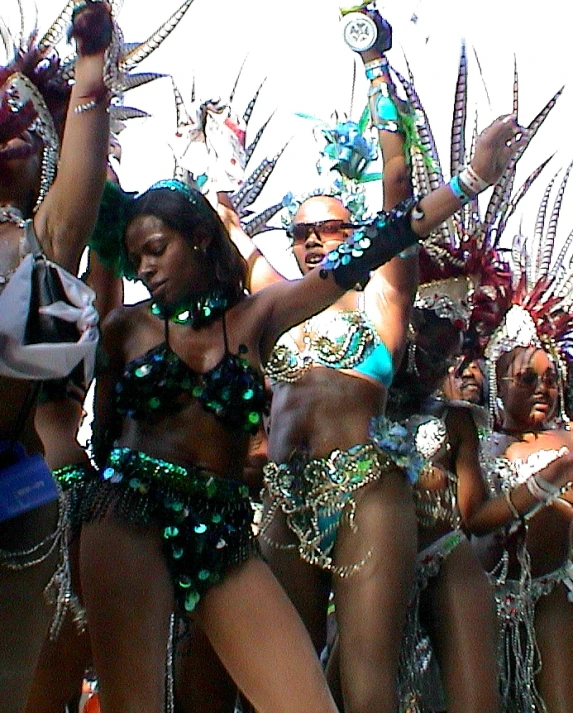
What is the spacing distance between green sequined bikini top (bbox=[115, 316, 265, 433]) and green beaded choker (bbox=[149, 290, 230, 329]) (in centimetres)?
11

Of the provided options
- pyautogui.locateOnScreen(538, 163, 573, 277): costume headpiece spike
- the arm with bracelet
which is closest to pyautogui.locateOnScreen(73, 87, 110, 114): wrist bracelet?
the arm with bracelet

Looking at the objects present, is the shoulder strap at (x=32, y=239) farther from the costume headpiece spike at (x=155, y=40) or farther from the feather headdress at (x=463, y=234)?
the feather headdress at (x=463, y=234)

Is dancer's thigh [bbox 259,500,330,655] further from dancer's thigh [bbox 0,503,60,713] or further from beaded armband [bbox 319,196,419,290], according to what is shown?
dancer's thigh [bbox 0,503,60,713]

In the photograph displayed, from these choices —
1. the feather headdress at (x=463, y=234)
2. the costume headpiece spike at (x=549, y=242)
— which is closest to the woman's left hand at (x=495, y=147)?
the feather headdress at (x=463, y=234)

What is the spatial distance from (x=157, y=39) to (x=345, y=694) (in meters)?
1.89

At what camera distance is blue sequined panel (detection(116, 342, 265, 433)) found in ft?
8.68

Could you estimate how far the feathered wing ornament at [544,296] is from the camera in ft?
15.6

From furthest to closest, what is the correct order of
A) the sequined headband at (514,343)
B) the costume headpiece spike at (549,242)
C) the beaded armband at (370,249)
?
the costume headpiece spike at (549,242), the sequined headband at (514,343), the beaded armband at (370,249)

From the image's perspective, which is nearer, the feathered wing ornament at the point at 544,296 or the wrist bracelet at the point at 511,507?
the wrist bracelet at the point at 511,507

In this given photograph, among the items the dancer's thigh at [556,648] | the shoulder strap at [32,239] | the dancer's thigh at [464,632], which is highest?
the shoulder strap at [32,239]

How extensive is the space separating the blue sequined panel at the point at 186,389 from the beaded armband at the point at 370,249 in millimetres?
332

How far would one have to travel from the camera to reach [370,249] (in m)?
2.72

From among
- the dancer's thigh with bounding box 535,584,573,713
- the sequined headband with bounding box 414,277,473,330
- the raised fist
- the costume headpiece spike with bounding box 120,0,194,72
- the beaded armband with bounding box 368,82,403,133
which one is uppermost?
the raised fist

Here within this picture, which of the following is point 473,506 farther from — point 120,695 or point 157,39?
point 157,39
